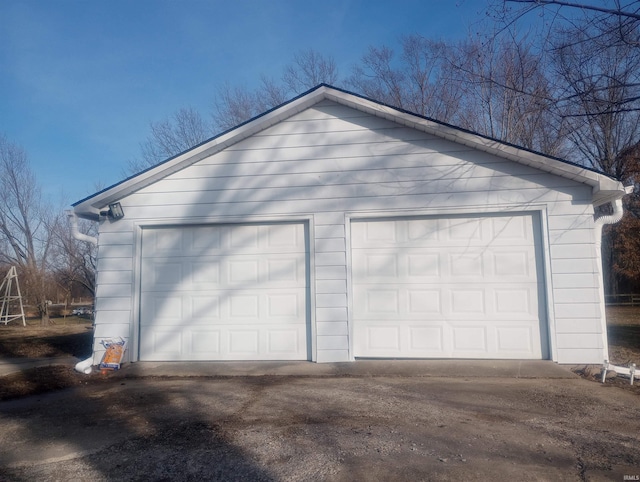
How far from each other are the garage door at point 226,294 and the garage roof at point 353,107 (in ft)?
3.47

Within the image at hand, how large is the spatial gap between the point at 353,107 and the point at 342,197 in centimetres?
148

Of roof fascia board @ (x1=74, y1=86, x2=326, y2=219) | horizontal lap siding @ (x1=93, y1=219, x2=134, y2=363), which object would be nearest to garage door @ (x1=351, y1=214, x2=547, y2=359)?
roof fascia board @ (x1=74, y1=86, x2=326, y2=219)

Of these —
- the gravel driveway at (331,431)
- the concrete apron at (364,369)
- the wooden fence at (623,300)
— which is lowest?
the gravel driveway at (331,431)

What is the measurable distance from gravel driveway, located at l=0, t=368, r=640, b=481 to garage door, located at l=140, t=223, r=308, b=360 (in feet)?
4.38

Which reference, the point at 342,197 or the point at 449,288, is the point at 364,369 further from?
the point at 342,197

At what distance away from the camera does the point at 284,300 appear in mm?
8359

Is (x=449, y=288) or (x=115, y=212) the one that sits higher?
(x=115, y=212)

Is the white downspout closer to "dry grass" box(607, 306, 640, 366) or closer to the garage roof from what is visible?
the garage roof

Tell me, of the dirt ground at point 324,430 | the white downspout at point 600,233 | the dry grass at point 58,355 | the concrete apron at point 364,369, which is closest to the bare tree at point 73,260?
the dry grass at point 58,355

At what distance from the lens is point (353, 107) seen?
8469 millimetres

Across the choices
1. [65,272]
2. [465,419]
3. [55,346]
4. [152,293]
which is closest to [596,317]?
[465,419]

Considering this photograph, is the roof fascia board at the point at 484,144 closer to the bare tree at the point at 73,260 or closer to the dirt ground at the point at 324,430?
the dirt ground at the point at 324,430

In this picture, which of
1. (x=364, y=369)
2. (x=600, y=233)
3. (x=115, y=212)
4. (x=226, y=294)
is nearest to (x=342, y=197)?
(x=226, y=294)

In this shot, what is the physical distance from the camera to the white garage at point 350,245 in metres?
7.79
